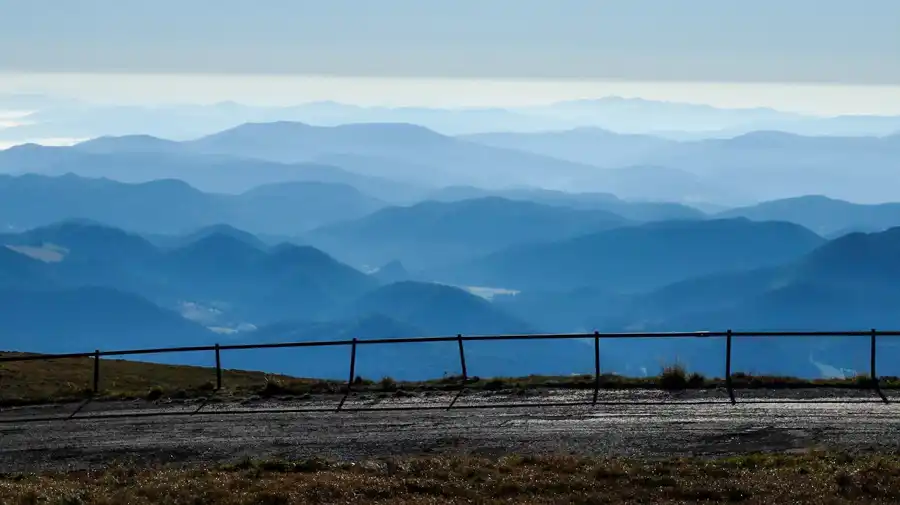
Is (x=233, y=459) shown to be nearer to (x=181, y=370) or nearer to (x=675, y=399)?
(x=675, y=399)

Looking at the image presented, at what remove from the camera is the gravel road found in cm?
1852

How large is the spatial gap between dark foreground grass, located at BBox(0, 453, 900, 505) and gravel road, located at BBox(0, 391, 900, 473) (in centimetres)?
158

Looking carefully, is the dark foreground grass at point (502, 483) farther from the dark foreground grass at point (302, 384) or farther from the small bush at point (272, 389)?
the small bush at point (272, 389)

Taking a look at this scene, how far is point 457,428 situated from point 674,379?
6178mm

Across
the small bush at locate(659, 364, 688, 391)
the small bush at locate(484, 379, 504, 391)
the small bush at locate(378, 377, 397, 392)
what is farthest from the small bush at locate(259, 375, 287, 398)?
the small bush at locate(659, 364, 688, 391)

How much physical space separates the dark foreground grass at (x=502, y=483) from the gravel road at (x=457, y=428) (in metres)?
1.58

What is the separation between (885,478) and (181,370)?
2874 cm

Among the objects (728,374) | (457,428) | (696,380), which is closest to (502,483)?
(457,428)

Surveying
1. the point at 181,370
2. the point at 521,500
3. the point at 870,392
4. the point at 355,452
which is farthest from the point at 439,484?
the point at 181,370

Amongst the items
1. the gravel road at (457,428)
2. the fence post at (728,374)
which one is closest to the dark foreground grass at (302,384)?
the fence post at (728,374)

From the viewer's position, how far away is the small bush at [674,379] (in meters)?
24.3

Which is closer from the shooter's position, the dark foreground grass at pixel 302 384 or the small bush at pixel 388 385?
the dark foreground grass at pixel 302 384

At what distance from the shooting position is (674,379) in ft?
80.3

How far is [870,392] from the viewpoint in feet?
75.2
